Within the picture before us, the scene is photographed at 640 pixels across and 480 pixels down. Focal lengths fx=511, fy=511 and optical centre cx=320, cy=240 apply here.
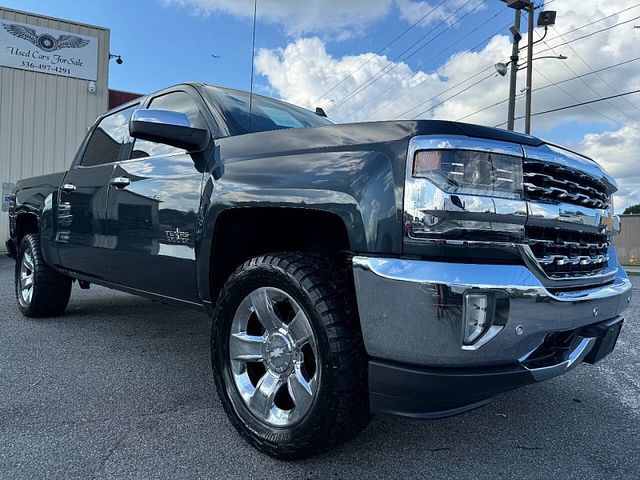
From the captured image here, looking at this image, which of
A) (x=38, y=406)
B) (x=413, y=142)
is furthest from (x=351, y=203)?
(x=38, y=406)

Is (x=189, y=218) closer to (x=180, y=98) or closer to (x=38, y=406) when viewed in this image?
(x=180, y=98)

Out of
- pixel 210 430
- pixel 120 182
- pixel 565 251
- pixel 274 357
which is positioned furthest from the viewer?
pixel 120 182

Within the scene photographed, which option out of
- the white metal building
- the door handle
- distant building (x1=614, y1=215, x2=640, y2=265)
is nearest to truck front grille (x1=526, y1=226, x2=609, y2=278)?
the door handle

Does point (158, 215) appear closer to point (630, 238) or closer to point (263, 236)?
point (263, 236)

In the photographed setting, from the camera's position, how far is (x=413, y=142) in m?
1.95

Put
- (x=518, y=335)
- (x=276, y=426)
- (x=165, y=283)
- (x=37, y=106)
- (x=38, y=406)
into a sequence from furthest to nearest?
1. (x=37, y=106)
2. (x=165, y=283)
3. (x=38, y=406)
4. (x=276, y=426)
5. (x=518, y=335)

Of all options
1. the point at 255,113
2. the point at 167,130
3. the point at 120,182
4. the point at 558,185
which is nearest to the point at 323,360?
the point at 558,185

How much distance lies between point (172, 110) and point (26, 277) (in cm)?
293

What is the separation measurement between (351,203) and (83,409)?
1926 millimetres

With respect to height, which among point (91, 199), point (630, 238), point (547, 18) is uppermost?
point (547, 18)

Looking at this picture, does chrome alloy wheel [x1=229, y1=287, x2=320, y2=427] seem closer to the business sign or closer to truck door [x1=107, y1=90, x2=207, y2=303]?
truck door [x1=107, y1=90, x2=207, y2=303]

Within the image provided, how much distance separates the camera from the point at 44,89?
1562 centimetres

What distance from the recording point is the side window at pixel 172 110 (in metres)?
3.24

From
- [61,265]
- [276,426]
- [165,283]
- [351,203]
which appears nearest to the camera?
[351,203]
